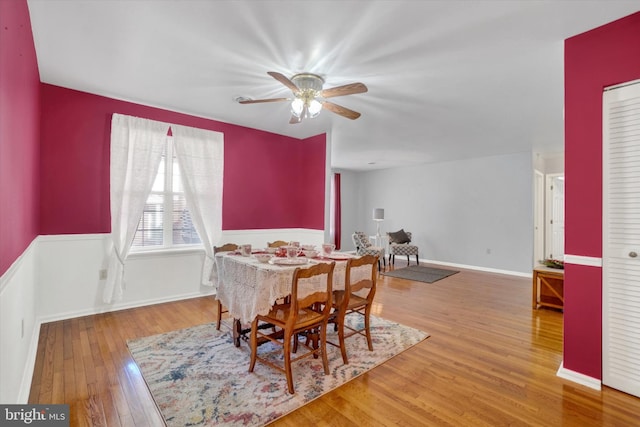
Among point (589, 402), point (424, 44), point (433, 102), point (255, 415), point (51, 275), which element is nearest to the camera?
point (255, 415)

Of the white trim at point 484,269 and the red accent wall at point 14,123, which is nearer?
the red accent wall at point 14,123

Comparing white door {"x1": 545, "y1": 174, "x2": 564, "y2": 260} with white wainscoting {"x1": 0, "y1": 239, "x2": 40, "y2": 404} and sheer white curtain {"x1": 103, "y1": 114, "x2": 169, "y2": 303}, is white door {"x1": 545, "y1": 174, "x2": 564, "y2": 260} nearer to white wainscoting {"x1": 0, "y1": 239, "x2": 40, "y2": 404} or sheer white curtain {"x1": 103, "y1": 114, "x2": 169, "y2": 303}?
sheer white curtain {"x1": 103, "y1": 114, "x2": 169, "y2": 303}

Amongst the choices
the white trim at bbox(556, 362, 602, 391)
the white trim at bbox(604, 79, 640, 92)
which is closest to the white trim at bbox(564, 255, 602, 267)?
the white trim at bbox(556, 362, 602, 391)

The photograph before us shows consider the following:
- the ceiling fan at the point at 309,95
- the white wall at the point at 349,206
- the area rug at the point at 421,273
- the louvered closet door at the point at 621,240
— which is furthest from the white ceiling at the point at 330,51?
the white wall at the point at 349,206

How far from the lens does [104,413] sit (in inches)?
70.6

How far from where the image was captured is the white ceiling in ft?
6.39

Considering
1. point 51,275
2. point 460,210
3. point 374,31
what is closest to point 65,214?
point 51,275

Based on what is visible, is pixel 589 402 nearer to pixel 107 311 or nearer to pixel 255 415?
pixel 255 415

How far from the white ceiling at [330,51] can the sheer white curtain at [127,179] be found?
366 mm

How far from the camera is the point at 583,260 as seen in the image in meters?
2.16

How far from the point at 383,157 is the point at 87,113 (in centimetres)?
546

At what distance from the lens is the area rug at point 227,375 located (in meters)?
1.82

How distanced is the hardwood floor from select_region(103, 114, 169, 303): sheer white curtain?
0.63 m

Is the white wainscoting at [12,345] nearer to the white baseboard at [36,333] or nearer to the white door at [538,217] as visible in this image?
the white baseboard at [36,333]
